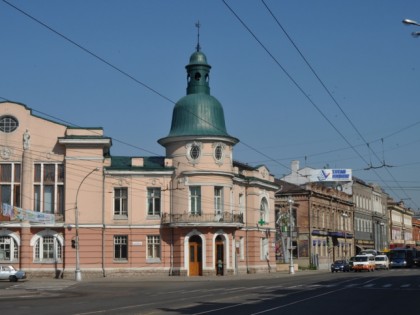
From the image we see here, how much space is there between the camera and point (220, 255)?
54562mm

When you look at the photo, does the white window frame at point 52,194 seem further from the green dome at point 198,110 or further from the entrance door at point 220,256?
the entrance door at point 220,256

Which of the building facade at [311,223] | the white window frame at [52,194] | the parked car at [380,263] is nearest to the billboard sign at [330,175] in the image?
the building facade at [311,223]

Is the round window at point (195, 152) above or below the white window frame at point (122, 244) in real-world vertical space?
above

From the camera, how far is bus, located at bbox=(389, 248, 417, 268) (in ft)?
289

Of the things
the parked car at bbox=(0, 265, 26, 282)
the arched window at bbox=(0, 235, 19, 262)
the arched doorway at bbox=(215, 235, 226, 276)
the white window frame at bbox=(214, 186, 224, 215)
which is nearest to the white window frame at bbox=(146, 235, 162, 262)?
the arched doorway at bbox=(215, 235, 226, 276)

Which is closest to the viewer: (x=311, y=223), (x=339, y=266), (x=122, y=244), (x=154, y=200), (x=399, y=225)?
(x=122, y=244)

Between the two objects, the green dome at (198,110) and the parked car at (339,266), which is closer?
the green dome at (198,110)

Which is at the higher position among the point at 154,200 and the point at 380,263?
the point at 154,200

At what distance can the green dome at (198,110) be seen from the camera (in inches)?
2146

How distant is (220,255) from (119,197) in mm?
8916

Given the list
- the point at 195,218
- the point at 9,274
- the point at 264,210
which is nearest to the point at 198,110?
the point at 195,218

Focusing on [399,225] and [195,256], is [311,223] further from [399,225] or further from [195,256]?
[399,225]

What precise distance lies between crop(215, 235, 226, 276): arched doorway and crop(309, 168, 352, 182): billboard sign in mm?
45829

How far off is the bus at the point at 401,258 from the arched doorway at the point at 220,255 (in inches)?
1552
